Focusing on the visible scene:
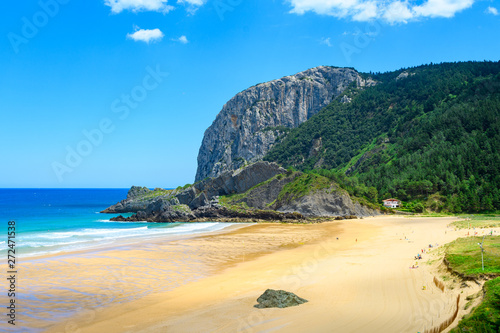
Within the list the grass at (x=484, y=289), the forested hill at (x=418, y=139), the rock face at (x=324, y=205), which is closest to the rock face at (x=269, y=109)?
the forested hill at (x=418, y=139)

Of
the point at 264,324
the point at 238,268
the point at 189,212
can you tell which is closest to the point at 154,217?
the point at 189,212

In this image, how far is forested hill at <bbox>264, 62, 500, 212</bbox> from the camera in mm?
72688

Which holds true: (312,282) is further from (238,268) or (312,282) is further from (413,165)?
(413,165)

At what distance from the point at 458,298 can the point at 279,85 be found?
183671 mm

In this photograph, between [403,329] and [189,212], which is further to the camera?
[189,212]

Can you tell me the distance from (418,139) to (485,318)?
341 ft

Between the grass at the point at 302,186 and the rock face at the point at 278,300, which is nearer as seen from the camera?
the rock face at the point at 278,300

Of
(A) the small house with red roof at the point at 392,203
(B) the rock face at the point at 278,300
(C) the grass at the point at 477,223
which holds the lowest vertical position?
(C) the grass at the point at 477,223

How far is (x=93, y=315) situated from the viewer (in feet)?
45.8

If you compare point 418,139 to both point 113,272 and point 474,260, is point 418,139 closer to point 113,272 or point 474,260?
point 474,260

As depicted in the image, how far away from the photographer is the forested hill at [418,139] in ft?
238

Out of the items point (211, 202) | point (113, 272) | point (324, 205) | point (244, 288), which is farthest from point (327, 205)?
point (244, 288)

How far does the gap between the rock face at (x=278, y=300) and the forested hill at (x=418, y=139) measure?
212 ft

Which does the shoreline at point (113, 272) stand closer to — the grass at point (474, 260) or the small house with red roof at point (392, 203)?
the grass at point (474, 260)
